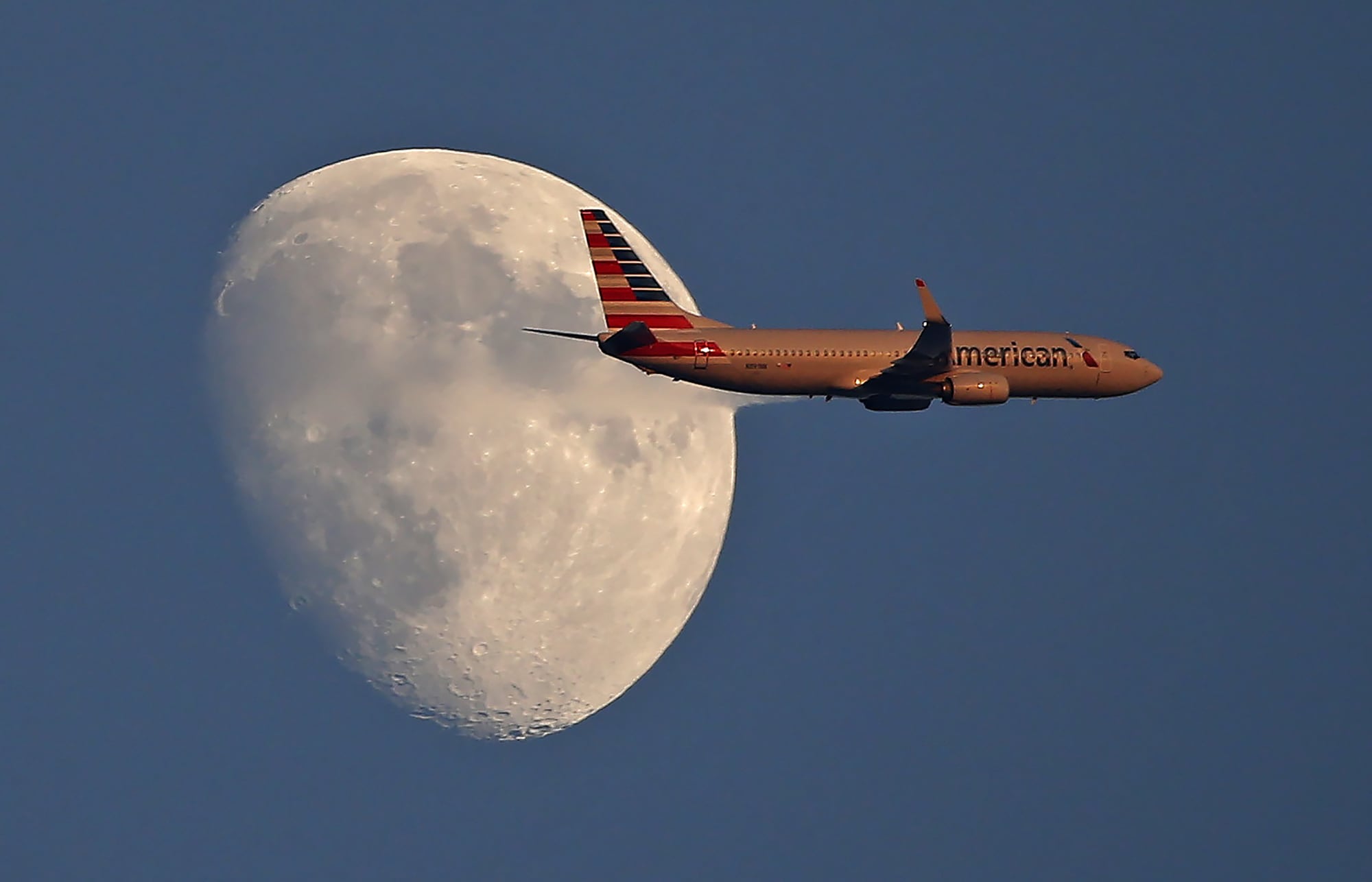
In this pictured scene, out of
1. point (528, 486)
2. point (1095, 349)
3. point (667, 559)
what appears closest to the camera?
point (528, 486)

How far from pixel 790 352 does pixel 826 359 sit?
2.02 metres

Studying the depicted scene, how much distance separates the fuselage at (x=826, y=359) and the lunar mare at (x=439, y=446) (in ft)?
12.0

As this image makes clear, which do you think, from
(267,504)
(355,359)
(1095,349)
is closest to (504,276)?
(355,359)

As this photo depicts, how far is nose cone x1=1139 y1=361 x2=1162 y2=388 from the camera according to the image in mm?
105312

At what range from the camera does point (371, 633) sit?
85312 millimetres

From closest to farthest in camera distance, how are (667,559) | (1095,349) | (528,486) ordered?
(528,486) < (667,559) < (1095,349)

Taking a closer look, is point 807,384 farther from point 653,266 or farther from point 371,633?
point 371,633

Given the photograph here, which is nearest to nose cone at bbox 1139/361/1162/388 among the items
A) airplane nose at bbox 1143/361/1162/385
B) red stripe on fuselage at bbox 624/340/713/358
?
airplane nose at bbox 1143/361/1162/385

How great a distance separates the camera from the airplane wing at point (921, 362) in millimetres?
93812

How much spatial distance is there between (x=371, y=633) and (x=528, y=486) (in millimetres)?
9935

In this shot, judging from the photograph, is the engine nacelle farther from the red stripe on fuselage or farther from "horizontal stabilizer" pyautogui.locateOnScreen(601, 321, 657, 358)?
"horizontal stabilizer" pyautogui.locateOnScreen(601, 321, 657, 358)

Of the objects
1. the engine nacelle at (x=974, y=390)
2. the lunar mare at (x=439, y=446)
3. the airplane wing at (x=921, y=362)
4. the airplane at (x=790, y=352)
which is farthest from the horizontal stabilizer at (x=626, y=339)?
the engine nacelle at (x=974, y=390)


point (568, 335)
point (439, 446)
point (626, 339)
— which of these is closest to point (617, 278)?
point (626, 339)

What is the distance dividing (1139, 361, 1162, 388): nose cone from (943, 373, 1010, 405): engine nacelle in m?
12.7
